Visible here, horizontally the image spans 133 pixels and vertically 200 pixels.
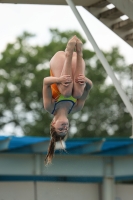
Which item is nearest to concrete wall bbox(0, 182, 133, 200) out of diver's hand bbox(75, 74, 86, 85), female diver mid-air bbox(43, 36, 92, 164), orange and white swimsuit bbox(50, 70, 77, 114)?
female diver mid-air bbox(43, 36, 92, 164)

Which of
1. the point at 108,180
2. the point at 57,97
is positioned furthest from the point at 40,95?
the point at 57,97

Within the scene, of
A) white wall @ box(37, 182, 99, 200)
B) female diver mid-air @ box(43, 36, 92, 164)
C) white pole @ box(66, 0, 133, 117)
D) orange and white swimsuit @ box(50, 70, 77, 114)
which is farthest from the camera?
white wall @ box(37, 182, 99, 200)

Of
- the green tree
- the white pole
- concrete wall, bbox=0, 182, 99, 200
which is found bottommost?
concrete wall, bbox=0, 182, 99, 200

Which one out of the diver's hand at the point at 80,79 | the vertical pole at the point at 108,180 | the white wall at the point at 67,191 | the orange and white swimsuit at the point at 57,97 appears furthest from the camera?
the vertical pole at the point at 108,180

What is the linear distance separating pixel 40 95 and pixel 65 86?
3327 cm

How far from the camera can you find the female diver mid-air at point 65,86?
11.7m

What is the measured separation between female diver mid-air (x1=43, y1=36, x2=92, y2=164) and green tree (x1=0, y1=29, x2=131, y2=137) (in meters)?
30.5

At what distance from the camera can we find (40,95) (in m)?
44.9

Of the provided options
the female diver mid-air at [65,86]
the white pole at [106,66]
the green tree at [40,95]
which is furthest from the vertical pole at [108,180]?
the green tree at [40,95]

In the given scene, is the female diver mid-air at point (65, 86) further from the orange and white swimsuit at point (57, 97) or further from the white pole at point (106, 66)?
the white pole at point (106, 66)

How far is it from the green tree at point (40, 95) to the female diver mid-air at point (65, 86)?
3054 cm

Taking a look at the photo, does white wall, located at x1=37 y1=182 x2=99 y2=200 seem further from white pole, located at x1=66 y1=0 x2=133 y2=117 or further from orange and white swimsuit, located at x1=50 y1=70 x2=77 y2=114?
orange and white swimsuit, located at x1=50 y1=70 x2=77 y2=114

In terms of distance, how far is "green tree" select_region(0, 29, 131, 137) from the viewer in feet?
144

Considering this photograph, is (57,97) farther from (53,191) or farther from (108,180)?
(108,180)
